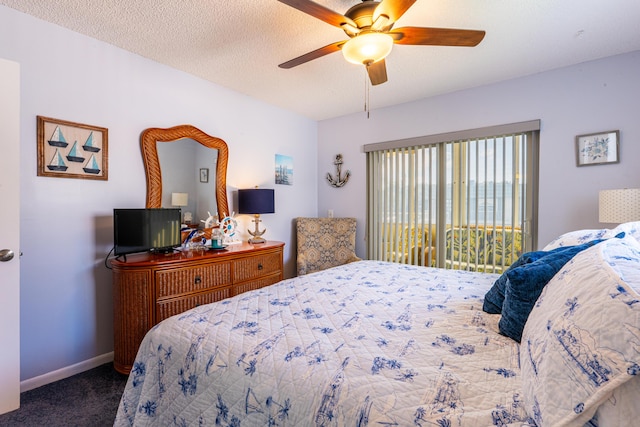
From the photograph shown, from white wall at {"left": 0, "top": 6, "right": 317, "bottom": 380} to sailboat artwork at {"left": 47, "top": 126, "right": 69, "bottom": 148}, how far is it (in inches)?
3.7

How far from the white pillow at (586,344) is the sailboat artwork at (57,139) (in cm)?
292

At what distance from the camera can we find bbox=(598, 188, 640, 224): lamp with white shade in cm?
208

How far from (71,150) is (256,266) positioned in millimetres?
1693

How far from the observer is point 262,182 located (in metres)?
3.70

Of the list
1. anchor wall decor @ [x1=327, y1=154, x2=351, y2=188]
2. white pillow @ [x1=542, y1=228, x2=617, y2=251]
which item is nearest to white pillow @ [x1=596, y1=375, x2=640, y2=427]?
white pillow @ [x1=542, y1=228, x2=617, y2=251]

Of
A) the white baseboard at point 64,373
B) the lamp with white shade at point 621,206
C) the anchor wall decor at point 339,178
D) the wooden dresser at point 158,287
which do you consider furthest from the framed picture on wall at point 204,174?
the lamp with white shade at point 621,206

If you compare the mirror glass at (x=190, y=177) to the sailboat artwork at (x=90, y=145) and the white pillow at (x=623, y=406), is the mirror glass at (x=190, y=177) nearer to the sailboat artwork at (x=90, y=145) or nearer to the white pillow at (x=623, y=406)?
the sailboat artwork at (x=90, y=145)

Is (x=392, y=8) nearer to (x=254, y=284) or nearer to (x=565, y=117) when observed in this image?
(x=565, y=117)

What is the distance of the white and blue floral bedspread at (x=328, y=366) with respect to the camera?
0.88m

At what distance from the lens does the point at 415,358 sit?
3.59 feet

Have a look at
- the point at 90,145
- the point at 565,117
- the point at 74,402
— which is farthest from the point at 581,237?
the point at 90,145

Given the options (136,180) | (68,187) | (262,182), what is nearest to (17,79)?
(68,187)

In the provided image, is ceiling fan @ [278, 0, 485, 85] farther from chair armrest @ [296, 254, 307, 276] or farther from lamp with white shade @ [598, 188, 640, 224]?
chair armrest @ [296, 254, 307, 276]

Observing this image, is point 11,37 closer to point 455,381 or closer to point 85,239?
point 85,239
